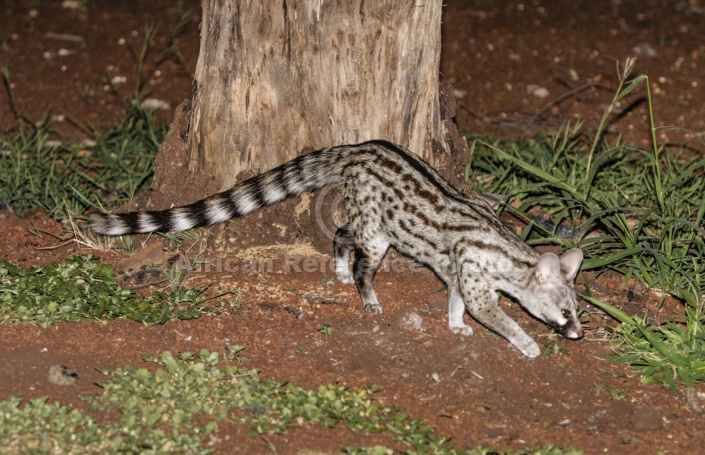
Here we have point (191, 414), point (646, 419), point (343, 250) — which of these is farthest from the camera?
point (343, 250)

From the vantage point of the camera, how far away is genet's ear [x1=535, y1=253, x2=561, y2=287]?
16.9ft

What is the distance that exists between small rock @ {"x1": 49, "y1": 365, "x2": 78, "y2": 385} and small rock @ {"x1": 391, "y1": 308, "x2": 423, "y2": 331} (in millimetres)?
1895

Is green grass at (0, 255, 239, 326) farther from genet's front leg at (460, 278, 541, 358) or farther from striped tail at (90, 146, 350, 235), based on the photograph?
genet's front leg at (460, 278, 541, 358)

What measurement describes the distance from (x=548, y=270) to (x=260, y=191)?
75.1 inches

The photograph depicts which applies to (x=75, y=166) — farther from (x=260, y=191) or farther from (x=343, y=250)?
(x=343, y=250)

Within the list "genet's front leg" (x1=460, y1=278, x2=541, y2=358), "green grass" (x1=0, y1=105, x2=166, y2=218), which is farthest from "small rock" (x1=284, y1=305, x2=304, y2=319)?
"green grass" (x1=0, y1=105, x2=166, y2=218)

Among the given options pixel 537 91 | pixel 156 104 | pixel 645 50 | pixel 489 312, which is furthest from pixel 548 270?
pixel 645 50

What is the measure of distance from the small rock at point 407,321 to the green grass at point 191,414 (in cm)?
81

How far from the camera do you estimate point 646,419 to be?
4.48m

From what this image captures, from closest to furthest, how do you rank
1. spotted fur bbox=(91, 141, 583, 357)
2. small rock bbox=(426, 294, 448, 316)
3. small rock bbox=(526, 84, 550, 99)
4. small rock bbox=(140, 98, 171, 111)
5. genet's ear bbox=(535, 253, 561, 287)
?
1. genet's ear bbox=(535, 253, 561, 287)
2. spotted fur bbox=(91, 141, 583, 357)
3. small rock bbox=(426, 294, 448, 316)
4. small rock bbox=(140, 98, 171, 111)
5. small rock bbox=(526, 84, 550, 99)

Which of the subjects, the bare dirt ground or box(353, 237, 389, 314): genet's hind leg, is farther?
box(353, 237, 389, 314): genet's hind leg

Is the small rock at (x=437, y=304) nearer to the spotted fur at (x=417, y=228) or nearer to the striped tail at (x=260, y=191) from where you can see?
the spotted fur at (x=417, y=228)

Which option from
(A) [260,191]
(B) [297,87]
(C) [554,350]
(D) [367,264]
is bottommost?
(C) [554,350]

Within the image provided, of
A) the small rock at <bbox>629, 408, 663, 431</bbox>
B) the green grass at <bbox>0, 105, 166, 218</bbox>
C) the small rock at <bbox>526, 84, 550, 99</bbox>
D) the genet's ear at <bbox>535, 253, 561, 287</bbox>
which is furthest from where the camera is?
the small rock at <bbox>526, 84, 550, 99</bbox>
